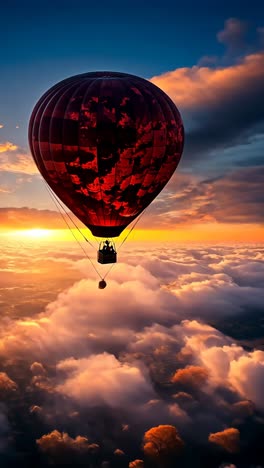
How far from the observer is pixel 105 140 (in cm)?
2052

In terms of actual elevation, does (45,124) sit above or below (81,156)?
above

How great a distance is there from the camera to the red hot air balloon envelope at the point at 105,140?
20.3 m

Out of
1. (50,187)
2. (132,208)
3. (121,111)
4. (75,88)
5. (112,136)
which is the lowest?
(132,208)

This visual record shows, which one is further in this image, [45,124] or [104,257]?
[104,257]

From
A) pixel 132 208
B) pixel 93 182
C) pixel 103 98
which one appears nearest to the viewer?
pixel 103 98

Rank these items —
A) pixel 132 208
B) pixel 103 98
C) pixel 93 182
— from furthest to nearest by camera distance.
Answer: pixel 132 208, pixel 93 182, pixel 103 98

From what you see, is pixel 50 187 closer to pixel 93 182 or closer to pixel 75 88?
pixel 93 182

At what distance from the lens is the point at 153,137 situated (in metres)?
21.3

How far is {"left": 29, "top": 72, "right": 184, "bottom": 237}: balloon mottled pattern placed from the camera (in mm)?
20344

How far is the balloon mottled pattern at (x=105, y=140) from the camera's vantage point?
801 inches

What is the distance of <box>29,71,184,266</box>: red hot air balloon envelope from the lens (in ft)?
66.7

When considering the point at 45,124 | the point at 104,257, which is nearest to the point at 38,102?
the point at 45,124

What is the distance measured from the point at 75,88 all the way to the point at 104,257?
1021 cm

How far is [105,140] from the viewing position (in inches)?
808
